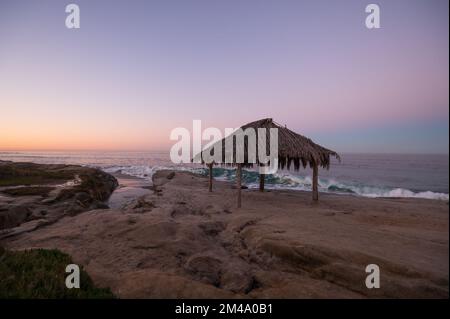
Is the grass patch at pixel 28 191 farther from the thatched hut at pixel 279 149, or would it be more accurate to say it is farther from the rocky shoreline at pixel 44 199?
the thatched hut at pixel 279 149

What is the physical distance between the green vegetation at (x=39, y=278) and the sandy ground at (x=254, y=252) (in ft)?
1.39

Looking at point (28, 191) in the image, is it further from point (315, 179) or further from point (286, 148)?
point (315, 179)

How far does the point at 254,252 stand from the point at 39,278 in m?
4.17

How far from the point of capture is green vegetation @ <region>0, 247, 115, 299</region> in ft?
12.2

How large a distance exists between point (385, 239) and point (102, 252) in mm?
6989

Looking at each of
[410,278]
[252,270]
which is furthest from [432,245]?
[252,270]

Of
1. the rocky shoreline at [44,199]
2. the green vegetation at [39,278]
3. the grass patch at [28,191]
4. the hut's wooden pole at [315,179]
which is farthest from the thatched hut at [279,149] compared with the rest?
the grass patch at [28,191]

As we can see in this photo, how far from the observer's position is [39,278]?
13.5 feet

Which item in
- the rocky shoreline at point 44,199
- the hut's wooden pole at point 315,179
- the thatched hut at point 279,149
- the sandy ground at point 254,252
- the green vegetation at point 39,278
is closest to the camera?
the green vegetation at point 39,278

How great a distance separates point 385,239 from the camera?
6.19m

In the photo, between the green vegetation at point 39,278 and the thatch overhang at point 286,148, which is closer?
the green vegetation at point 39,278

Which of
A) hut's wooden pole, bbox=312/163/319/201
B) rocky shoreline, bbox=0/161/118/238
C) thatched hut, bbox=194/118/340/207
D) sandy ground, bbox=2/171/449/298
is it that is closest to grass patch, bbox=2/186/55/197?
rocky shoreline, bbox=0/161/118/238

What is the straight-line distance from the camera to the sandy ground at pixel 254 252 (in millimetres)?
4172

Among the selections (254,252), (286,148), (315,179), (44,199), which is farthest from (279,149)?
(44,199)
